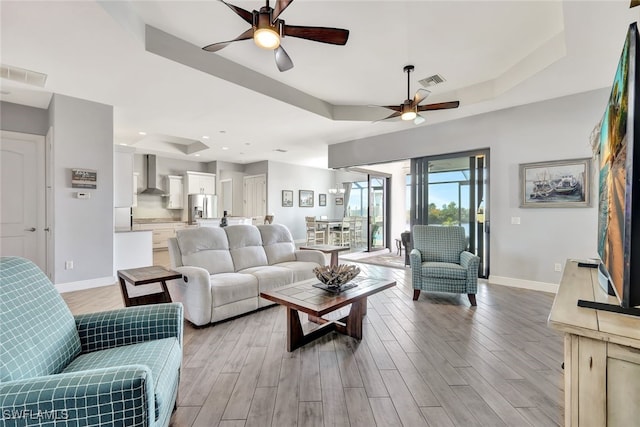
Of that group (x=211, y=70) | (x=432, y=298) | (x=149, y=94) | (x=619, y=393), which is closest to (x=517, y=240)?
(x=432, y=298)

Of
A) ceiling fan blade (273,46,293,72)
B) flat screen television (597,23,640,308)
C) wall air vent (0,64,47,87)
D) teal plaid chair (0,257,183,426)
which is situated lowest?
teal plaid chair (0,257,183,426)

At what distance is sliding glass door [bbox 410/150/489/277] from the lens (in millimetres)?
4961

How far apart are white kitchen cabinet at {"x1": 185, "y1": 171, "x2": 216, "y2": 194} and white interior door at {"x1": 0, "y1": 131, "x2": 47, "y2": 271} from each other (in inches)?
180

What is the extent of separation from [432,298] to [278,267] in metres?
2.13

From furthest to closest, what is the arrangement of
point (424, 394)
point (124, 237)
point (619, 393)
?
point (124, 237) < point (424, 394) < point (619, 393)

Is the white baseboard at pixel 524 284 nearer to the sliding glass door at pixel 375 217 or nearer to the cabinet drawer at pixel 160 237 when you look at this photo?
the sliding glass door at pixel 375 217

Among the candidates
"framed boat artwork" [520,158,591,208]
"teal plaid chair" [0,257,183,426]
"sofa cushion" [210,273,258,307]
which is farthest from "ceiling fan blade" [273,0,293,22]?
"framed boat artwork" [520,158,591,208]

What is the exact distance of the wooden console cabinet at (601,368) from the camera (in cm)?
89

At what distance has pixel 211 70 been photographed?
346 cm

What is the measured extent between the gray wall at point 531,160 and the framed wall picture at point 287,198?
562 cm

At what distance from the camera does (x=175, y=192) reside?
8.99 m

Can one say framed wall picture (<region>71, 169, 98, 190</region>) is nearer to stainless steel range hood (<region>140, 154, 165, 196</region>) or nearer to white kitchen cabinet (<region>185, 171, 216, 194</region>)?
stainless steel range hood (<region>140, 154, 165, 196</region>)

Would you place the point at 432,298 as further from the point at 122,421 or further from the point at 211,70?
the point at 211,70

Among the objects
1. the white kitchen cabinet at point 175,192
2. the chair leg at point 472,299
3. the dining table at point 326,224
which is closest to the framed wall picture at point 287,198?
the dining table at point 326,224
